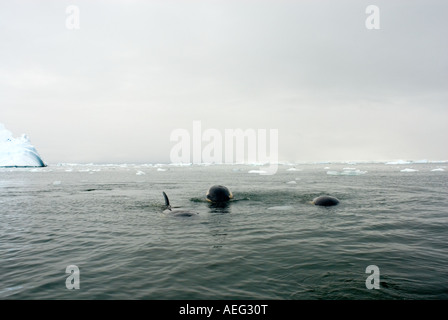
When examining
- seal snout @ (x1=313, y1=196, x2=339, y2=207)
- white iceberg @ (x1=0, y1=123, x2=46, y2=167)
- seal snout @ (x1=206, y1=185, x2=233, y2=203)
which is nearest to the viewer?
seal snout @ (x1=313, y1=196, x2=339, y2=207)

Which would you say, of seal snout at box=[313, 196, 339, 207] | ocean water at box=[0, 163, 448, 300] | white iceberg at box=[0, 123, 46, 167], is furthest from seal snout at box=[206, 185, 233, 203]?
white iceberg at box=[0, 123, 46, 167]

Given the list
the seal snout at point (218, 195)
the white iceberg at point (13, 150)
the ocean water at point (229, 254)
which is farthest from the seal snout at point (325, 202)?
the white iceberg at point (13, 150)

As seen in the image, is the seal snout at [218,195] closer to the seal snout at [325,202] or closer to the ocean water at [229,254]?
the ocean water at [229,254]

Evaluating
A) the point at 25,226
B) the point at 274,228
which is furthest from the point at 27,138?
the point at 274,228

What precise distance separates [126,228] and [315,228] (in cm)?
962

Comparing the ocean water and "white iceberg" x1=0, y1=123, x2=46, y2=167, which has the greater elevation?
"white iceberg" x1=0, y1=123, x2=46, y2=167

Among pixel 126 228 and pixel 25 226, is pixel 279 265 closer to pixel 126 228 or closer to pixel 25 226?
pixel 126 228

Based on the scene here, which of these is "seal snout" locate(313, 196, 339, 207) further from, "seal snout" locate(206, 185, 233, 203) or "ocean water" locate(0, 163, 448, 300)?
"seal snout" locate(206, 185, 233, 203)

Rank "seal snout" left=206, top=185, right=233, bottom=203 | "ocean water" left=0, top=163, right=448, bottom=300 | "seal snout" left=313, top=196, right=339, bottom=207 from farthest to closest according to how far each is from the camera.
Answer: "seal snout" left=206, top=185, right=233, bottom=203, "seal snout" left=313, top=196, right=339, bottom=207, "ocean water" left=0, top=163, right=448, bottom=300

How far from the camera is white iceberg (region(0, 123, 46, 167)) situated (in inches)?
4813

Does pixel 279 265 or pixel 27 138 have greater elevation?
pixel 27 138

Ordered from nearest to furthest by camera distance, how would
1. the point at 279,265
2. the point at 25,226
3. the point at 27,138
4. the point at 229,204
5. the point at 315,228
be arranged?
1. the point at 279,265
2. the point at 315,228
3. the point at 25,226
4. the point at 229,204
5. the point at 27,138
